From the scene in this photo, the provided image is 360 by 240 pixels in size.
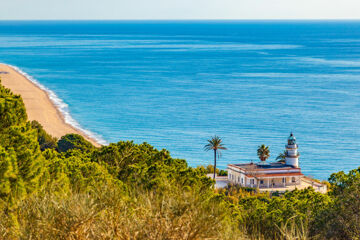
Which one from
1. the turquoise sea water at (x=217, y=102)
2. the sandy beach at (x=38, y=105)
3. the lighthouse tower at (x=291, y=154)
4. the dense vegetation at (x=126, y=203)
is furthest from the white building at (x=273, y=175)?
the sandy beach at (x=38, y=105)

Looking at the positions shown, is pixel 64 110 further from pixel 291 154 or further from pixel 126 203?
pixel 126 203

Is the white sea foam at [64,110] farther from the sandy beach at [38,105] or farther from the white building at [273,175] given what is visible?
the white building at [273,175]

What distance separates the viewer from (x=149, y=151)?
32.8 m

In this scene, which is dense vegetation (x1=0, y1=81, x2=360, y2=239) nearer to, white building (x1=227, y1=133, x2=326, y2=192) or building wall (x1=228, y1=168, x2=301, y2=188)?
building wall (x1=228, y1=168, x2=301, y2=188)

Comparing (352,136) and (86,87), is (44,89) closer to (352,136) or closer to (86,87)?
(86,87)

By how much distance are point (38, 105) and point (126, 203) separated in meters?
78.6

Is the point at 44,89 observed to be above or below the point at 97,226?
above

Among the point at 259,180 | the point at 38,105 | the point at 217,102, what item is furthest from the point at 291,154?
the point at 38,105

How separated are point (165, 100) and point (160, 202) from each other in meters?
89.5

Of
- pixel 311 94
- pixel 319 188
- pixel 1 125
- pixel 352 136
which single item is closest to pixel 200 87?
pixel 311 94

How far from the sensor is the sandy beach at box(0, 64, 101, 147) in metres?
72.0

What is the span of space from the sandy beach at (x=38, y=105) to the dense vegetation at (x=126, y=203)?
40921 millimetres

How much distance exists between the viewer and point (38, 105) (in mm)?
86938

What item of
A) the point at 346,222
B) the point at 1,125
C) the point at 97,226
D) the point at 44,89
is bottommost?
the point at 97,226
